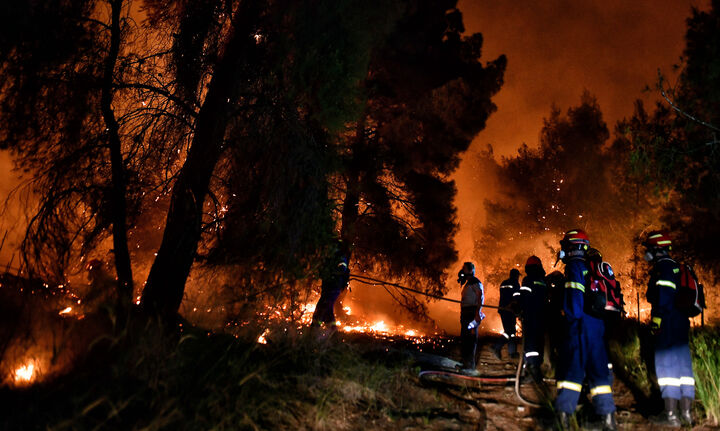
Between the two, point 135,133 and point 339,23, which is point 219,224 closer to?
point 135,133

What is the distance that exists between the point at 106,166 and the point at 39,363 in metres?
3.03

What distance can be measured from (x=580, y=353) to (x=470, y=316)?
290cm

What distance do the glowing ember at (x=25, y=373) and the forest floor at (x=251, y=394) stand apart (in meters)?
0.18

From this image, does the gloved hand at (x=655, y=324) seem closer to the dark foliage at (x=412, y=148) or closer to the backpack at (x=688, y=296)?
the backpack at (x=688, y=296)

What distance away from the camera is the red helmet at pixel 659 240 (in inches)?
205

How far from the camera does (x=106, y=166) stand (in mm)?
5953

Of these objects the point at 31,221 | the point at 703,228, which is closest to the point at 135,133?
the point at 31,221

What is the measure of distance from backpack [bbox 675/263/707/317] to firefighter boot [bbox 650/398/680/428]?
3.37 feet

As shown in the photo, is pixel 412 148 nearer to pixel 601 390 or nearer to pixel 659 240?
pixel 659 240

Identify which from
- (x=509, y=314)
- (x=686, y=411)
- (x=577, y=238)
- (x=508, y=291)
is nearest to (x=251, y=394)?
(x=577, y=238)

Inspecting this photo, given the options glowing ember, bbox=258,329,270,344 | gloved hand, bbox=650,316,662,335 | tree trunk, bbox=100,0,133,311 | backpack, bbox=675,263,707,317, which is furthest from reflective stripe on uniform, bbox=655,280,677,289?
tree trunk, bbox=100,0,133,311

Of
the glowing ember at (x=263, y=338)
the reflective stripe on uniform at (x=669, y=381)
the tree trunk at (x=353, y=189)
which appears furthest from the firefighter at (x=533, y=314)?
the tree trunk at (x=353, y=189)

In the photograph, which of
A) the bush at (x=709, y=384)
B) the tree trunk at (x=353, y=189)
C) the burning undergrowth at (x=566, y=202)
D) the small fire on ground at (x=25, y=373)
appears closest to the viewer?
the small fire on ground at (x=25, y=373)

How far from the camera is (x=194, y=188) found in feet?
19.9
